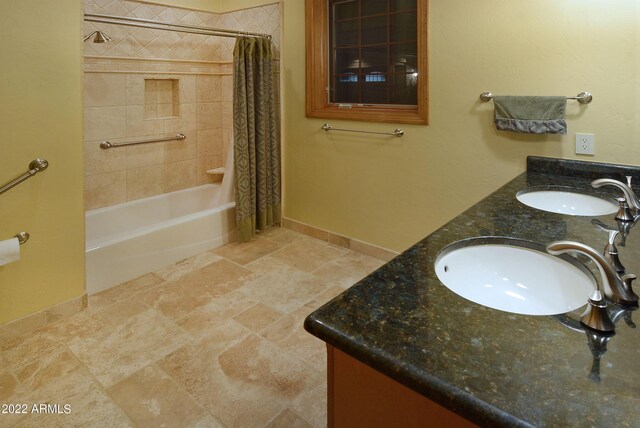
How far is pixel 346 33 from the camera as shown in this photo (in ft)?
10.6

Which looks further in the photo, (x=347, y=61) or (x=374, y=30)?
(x=347, y=61)

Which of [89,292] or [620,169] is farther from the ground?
[620,169]

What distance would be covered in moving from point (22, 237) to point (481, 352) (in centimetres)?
229

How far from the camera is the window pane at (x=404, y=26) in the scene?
285 cm

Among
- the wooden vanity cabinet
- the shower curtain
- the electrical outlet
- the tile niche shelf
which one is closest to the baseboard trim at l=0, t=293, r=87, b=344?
the shower curtain

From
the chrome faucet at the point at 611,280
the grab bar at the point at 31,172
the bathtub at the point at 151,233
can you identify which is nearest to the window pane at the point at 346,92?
the bathtub at the point at 151,233

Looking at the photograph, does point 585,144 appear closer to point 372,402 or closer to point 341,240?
point 341,240

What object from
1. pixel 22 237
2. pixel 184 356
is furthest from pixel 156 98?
pixel 184 356

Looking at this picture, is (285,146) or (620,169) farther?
(285,146)

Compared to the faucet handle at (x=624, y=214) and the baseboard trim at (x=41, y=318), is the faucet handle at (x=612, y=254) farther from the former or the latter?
the baseboard trim at (x=41, y=318)

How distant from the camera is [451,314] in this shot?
838 mm

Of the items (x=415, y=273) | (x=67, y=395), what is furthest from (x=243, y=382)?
(x=415, y=273)

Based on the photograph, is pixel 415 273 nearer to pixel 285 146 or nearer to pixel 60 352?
pixel 60 352

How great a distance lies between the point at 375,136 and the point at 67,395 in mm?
2403
